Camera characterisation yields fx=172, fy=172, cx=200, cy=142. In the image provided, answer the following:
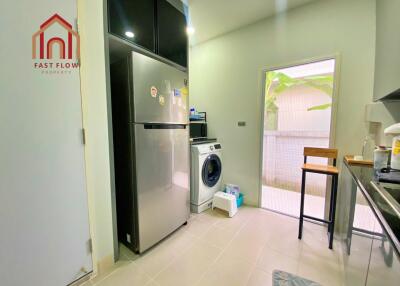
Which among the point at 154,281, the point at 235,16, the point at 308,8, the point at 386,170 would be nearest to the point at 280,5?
the point at 308,8

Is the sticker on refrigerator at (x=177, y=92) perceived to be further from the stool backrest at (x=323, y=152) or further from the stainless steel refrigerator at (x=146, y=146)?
the stool backrest at (x=323, y=152)

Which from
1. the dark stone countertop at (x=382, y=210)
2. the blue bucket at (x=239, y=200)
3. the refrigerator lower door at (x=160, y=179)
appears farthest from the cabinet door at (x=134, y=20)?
the blue bucket at (x=239, y=200)

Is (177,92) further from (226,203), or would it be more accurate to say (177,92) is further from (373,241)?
(373,241)

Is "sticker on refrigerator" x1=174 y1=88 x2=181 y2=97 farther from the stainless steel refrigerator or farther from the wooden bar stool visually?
the wooden bar stool

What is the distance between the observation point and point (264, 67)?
2457 millimetres

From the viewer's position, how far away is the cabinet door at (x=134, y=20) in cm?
149

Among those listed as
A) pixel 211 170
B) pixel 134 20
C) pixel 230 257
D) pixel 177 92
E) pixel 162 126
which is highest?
pixel 134 20

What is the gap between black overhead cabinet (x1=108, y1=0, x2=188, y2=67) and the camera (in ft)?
4.99

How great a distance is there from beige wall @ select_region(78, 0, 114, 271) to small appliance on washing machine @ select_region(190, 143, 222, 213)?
1.19 m

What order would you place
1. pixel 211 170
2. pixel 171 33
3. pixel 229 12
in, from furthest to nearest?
pixel 211 170 < pixel 229 12 < pixel 171 33

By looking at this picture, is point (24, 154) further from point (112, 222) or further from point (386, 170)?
point (386, 170)

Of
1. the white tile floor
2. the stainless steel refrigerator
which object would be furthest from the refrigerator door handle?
the white tile floor

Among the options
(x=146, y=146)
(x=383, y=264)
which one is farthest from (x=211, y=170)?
(x=383, y=264)

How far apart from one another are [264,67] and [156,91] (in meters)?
1.66
